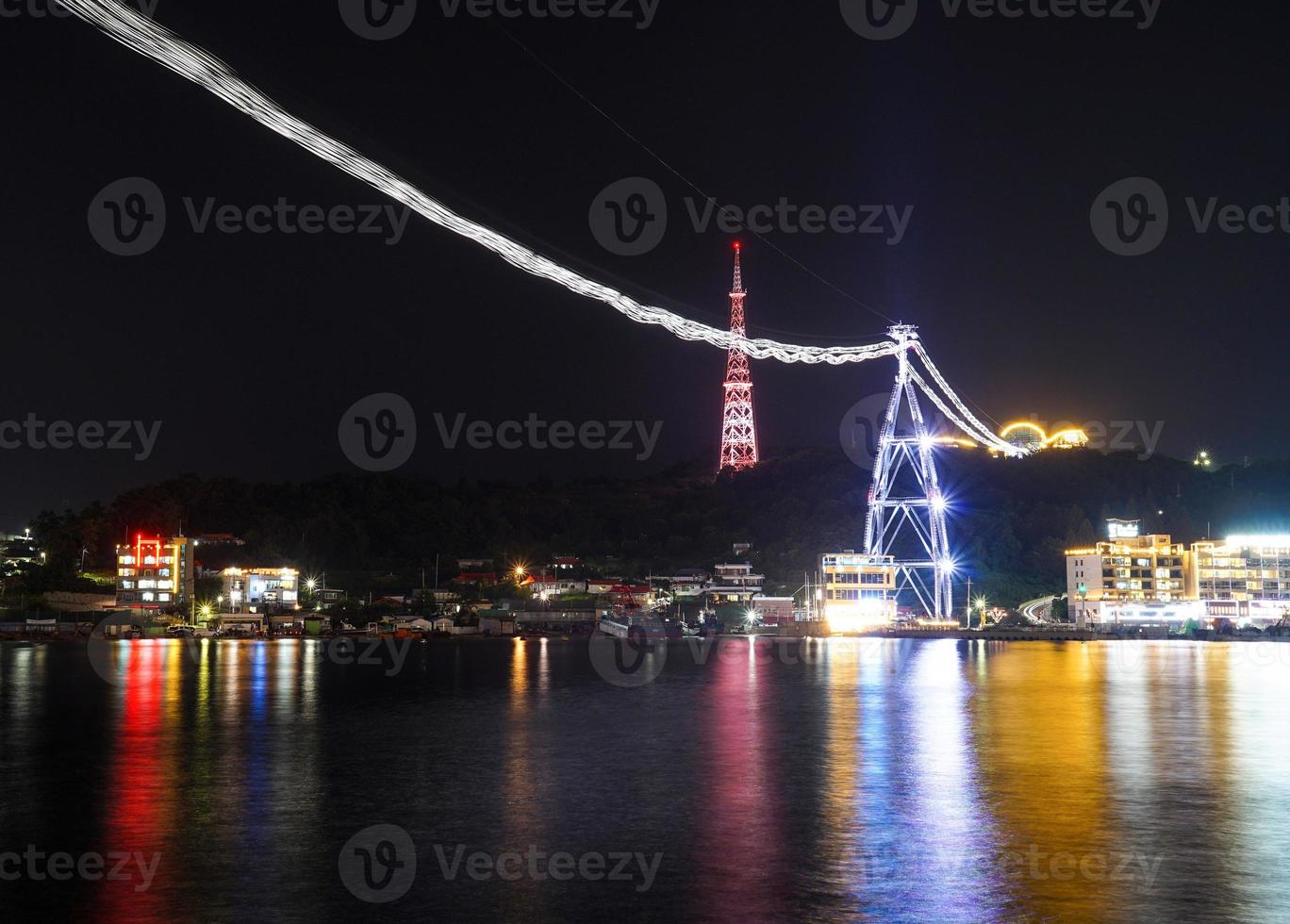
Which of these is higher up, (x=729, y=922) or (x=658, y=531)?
(x=658, y=531)

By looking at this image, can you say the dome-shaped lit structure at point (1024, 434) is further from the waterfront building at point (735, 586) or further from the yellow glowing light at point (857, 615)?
the yellow glowing light at point (857, 615)

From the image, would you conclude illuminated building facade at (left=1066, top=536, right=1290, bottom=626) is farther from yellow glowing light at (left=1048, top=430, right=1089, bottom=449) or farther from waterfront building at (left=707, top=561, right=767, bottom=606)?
yellow glowing light at (left=1048, top=430, right=1089, bottom=449)

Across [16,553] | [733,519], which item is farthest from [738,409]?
[16,553]

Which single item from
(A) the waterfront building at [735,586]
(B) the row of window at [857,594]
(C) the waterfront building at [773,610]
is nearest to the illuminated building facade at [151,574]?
(A) the waterfront building at [735,586]

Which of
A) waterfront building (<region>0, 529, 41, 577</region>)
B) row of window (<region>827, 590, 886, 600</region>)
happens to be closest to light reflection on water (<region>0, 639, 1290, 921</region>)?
row of window (<region>827, 590, 886, 600</region>)

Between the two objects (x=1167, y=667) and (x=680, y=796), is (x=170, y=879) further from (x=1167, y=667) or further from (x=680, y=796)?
(x=1167, y=667)

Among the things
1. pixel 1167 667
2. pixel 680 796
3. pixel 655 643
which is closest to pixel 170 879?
pixel 680 796
